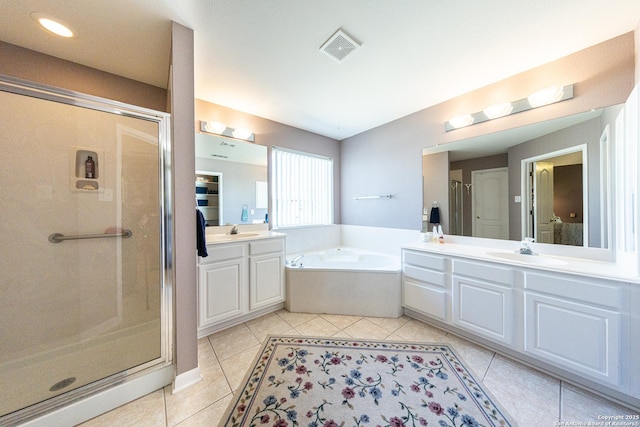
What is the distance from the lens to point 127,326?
181 centimetres

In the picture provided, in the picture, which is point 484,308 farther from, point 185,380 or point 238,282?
point 185,380

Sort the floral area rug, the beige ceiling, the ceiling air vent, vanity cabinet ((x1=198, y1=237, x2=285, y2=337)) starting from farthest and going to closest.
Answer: vanity cabinet ((x1=198, y1=237, x2=285, y2=337)), the ceiling air vent, the beige ceiling, the floral area rug

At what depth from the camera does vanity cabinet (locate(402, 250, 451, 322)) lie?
2082mm

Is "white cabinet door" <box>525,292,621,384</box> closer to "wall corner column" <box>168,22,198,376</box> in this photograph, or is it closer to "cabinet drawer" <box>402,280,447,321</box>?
"cabinet drawer" <box>402,280,447,321</box>

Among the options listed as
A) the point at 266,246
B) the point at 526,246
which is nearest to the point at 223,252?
the point at 266,246

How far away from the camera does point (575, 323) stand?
144cm

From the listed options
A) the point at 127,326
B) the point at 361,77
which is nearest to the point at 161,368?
the point at 127,326

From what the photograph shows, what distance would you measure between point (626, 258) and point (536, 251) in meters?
0.50

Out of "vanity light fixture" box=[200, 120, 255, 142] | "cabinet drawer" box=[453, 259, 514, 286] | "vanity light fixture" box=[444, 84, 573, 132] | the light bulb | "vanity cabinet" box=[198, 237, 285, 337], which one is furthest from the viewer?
"vanity light fixture" box=[200, 120, 255, 142]

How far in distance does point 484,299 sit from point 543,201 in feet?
3.57

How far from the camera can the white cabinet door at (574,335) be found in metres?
1.33

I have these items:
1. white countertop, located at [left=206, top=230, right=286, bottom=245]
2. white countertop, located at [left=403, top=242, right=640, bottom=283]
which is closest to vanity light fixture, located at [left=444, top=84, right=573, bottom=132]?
white countertop, located at [left=403, top=242, right=640, bottom=283]

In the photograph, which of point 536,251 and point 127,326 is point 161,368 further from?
point 536,251

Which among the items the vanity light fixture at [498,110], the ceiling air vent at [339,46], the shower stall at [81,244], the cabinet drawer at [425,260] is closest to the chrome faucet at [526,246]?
the cabinet drawer at [425,260]
